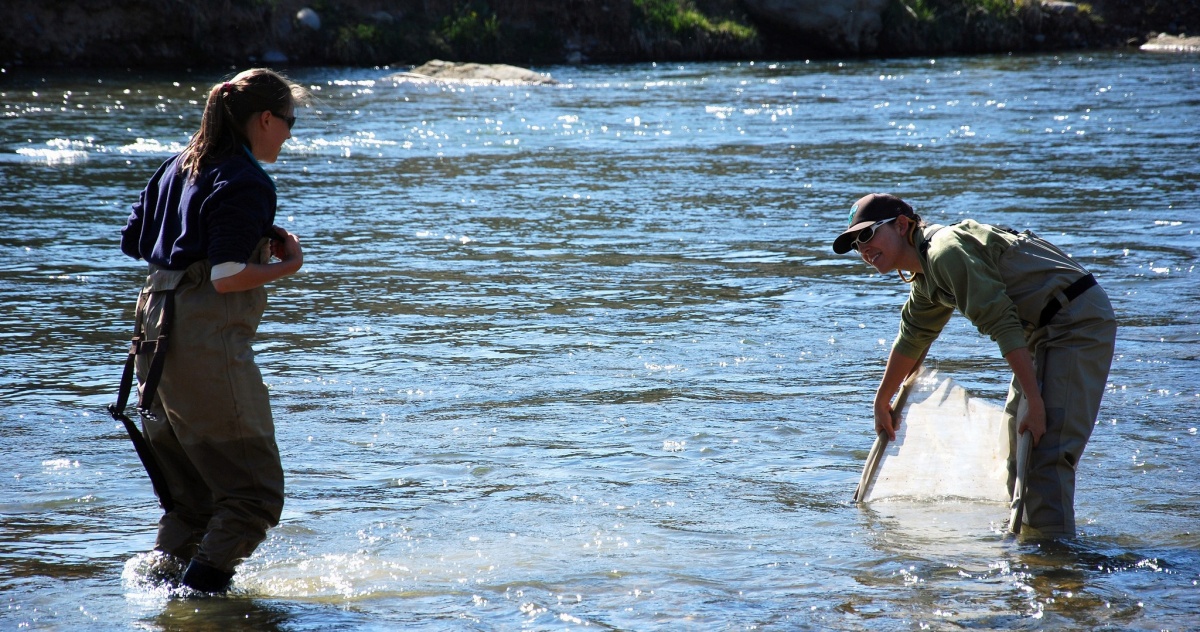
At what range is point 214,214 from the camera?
10.9ft

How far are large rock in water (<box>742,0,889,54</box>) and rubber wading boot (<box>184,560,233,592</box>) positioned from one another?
3715 cm

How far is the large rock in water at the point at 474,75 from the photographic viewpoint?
28.8 m

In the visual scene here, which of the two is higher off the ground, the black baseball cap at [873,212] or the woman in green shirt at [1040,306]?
the black baseball cap at [873,212]

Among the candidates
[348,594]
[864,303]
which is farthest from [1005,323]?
[864,303]

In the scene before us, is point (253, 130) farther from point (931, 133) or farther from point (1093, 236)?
point (931, 133)

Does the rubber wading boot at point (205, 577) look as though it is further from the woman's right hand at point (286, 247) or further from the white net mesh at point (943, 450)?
the white net mesh at point (943, 450)

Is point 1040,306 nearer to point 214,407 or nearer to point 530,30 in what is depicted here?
point 214,407

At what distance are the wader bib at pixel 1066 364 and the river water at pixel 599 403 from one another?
32 centimetres

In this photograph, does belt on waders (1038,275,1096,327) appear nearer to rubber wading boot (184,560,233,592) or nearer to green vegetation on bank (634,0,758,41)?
rubber wading boot (184,560,233,592)

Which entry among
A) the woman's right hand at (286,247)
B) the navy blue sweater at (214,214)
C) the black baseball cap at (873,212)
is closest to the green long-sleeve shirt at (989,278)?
the black baseball cap at (873,212)

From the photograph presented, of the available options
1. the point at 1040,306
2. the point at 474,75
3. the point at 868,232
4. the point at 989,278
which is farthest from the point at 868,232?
the point at 474,75

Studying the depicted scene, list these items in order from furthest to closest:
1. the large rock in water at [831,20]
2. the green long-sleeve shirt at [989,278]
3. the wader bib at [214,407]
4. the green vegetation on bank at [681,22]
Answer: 1. the green vegetation on bank at [681,22]
2. the large rock in water at [831,20]
3. the green long-sleeve shirt at [989,278]
4. the wader bib at [214,407]

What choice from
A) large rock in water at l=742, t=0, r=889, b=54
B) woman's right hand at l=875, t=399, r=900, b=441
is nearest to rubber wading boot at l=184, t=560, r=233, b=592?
woman's right hand at l=875, t=399, r=900, b=441

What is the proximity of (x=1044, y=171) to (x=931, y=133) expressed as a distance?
4118 mm
